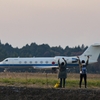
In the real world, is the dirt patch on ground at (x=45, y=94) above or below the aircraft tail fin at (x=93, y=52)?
below

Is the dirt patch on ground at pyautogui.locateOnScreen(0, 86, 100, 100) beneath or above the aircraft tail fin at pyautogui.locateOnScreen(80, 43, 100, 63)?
beneath

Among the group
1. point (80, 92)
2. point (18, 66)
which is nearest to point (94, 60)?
point (18, 66)

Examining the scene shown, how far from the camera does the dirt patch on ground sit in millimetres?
22844

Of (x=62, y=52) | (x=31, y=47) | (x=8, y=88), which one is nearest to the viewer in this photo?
(x=8, y=88)

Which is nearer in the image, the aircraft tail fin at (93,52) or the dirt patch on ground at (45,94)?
the dirt patch on ground at (45,94)

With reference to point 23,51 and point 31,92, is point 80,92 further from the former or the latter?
point 23,51

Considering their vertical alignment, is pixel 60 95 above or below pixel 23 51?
below

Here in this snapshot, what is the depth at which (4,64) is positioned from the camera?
249ft

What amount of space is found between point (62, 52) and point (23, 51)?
1291 cm

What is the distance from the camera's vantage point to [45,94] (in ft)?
76.7

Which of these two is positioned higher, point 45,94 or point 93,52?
point 93,52

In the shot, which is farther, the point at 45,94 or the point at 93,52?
the point at 93,52

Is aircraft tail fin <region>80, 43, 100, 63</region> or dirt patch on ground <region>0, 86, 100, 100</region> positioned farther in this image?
aircraft tail fin <region>80, 43, 100, 63</region>

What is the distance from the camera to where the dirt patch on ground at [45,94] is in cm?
2284
